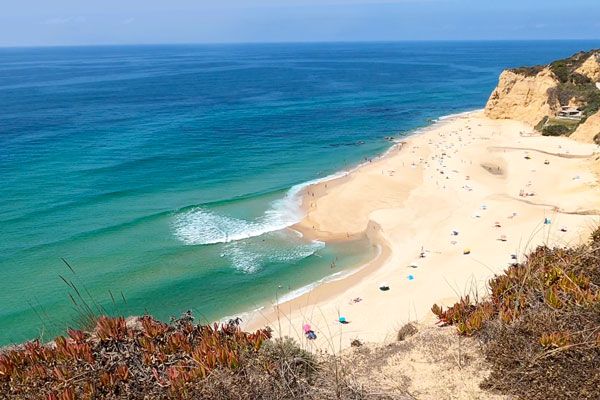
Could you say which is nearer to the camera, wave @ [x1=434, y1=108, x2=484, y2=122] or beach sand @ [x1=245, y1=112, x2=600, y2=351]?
beach sand @ [x1=245, y1=112, x2=600, y2=351]

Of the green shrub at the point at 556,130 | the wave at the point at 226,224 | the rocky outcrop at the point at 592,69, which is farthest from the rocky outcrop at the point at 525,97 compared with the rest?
the wave at the point at 226,224

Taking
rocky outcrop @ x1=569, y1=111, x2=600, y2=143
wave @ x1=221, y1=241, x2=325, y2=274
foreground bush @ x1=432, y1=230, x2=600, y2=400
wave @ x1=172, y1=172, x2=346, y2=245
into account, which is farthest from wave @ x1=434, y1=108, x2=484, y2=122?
foreground bush @ x1=432, y1=230, x2=600, y2=400

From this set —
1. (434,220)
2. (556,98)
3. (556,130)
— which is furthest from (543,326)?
(556,98)

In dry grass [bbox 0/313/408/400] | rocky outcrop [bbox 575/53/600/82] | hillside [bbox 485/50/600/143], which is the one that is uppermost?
rocky outcrop [bbox 575/53/600/82]

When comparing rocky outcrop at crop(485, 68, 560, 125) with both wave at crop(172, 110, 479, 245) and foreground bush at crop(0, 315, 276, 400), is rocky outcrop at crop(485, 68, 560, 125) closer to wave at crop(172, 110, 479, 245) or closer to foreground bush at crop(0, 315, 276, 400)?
wave at crop(172, 110, 479, 245)

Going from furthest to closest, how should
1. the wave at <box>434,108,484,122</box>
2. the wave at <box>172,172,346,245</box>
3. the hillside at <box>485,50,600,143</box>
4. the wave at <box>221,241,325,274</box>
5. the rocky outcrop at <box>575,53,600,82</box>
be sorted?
1. the wave at <box>434,108,484,122</box>
2. the rocky outcrop at <box>575,53,600,82</box>
3. the hillside at <box>485,50,600,143</box>
4. the wave at <box>172,172,346,245</box>
5. the wave at <box>221,241,325,274</box>

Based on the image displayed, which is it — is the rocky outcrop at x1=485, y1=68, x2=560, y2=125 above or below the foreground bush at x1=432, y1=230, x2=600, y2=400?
above

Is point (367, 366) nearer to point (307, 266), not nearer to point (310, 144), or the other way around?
point (307, 266)
